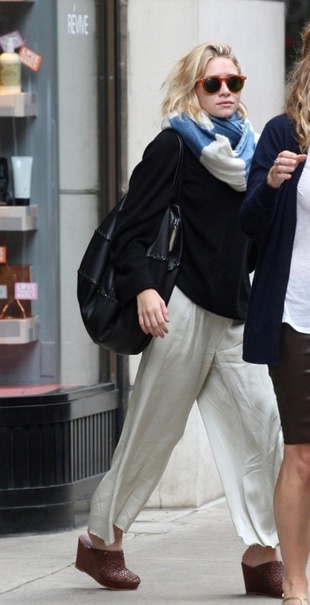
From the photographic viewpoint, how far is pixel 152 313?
434 centimetres

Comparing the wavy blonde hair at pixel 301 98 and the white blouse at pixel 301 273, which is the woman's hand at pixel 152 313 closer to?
the white blouse at pixel 301 273

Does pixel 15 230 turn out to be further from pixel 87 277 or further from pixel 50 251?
pixel 87 277

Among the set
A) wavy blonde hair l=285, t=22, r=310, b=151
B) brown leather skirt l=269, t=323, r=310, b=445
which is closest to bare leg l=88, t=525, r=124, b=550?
brown leather skirt l=269, t=323, r=310, b=445

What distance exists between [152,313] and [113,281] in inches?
9.9

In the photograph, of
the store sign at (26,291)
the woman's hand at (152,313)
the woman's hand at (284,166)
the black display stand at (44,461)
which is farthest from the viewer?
the store sign at (26,291)

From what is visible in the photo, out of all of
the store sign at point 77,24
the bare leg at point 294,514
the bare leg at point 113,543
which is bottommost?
the bare leg at point 113,543

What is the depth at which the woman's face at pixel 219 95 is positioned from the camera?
14.9 ft

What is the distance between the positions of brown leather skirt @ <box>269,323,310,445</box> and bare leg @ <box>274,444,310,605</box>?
5 cm

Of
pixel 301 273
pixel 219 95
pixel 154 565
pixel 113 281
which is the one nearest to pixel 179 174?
pixel 219 95

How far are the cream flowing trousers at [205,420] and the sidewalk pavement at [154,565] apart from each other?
0.80 feet

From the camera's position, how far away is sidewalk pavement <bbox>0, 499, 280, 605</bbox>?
4617 millimetres

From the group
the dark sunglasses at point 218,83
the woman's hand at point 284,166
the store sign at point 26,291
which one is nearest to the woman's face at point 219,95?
the dark sunglasses at point 218,83

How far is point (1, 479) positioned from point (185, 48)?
2.08 m

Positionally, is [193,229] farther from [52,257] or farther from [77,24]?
[77,24]
